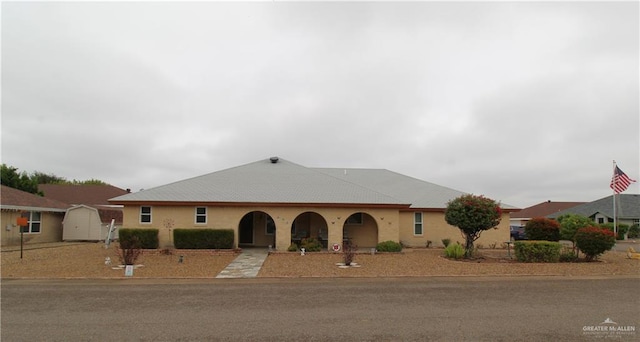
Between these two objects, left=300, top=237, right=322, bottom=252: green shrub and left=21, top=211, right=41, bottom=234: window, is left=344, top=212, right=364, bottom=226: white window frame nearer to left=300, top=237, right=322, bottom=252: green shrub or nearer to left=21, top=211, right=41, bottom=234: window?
left=300, top=237, right=322, bottom=252: green shrub

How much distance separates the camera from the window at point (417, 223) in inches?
1026

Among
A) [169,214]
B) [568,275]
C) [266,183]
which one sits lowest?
[568,275]

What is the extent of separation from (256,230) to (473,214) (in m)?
12.7

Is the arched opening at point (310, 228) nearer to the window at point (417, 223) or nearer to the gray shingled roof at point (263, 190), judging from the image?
the gray shingled roof at point (263, 190)

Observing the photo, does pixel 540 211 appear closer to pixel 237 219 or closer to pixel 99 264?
pixel 237 219

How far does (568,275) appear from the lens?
15344mm

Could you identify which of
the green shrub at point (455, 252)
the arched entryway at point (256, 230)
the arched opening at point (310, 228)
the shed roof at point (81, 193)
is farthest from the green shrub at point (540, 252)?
the shed roof at point (81, 193)

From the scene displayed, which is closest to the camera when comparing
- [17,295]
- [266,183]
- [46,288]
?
[17,295]

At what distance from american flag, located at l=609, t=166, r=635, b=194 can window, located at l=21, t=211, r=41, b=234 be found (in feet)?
120

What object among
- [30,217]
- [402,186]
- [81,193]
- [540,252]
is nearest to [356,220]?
[402,186]

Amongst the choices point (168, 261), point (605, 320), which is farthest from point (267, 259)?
point (605, 320)

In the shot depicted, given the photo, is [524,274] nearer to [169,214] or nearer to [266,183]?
[266,183]

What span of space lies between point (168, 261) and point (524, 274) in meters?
14.2

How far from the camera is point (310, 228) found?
83.2 feet
